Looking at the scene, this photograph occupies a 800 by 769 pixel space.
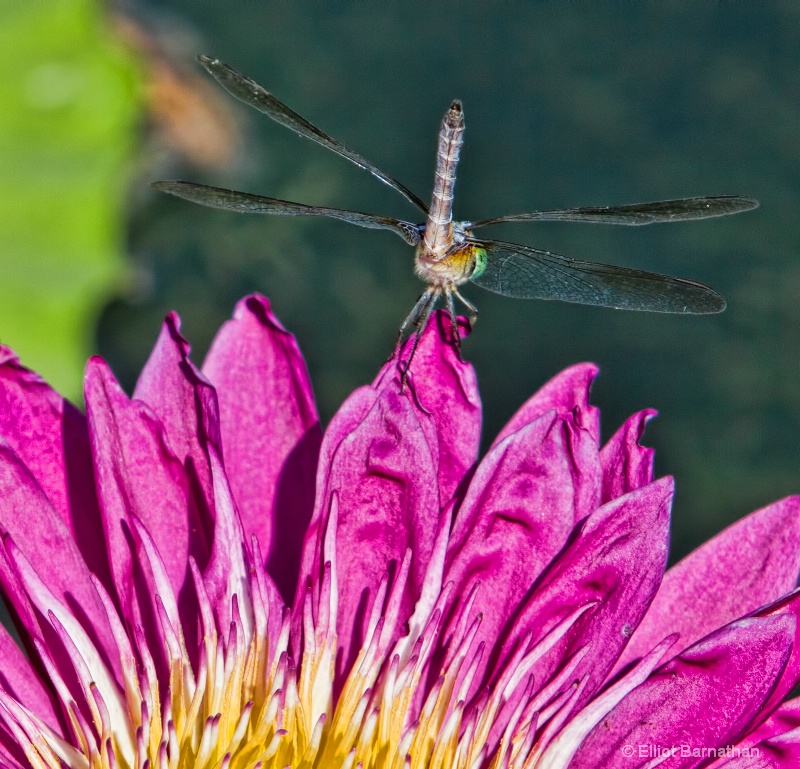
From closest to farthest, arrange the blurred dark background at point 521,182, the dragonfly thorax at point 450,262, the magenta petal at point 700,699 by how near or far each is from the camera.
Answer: the magenta petal at point 700,699, the dragonfly thorax at point 450,262, the blurred dark background at point 521,182

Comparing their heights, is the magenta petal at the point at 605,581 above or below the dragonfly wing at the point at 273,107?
below

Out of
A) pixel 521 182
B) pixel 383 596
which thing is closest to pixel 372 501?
pixel 383 596

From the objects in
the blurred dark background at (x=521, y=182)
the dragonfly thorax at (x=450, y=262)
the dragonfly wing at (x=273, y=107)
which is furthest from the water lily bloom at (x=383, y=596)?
the blurred dark background at (x=521, y=182)

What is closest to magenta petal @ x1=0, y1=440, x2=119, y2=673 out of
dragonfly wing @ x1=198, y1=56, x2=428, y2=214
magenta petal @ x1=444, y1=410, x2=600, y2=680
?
magenta petal @ x1=444, y1=410, x2=600, y2=680

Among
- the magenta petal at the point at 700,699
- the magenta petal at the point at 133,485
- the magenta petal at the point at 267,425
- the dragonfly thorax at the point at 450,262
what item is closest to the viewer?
the magenta petal at the point at 700,699
